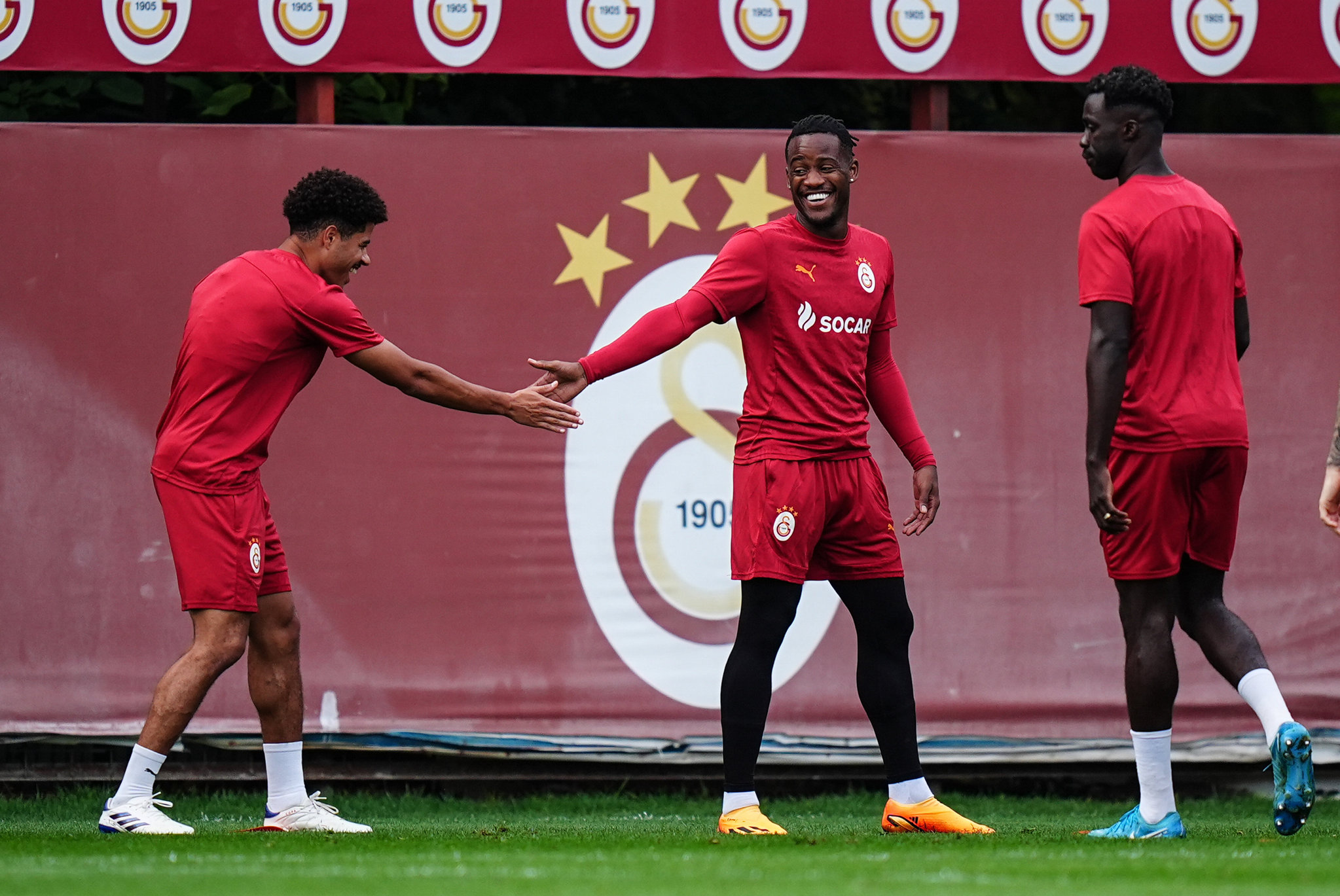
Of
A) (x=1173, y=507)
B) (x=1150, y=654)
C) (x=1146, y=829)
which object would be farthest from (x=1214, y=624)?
(x=1146, y=829)

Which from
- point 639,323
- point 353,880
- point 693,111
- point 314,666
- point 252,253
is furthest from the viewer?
point 693,111

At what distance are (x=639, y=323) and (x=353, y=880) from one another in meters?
1.88

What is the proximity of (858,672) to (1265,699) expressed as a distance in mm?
1212

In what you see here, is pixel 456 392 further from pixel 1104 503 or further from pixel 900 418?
pixel 1104 503

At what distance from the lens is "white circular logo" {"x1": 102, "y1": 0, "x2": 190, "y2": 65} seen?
6621 mm

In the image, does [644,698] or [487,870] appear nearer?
[487,870]

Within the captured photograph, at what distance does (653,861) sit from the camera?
4238 millimetres

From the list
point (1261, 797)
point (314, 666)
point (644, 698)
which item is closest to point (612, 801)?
point (644, 698)

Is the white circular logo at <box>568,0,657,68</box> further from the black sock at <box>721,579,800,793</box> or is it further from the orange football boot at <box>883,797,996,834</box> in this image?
the orange football boot at <box>883,797,996,834</box>

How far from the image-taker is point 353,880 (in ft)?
12.6

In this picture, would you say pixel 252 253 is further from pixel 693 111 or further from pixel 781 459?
pixel 693 111

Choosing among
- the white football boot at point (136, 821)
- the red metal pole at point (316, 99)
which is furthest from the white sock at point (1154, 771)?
the red metal pole at point (316, 99)

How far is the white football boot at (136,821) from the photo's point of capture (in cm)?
499

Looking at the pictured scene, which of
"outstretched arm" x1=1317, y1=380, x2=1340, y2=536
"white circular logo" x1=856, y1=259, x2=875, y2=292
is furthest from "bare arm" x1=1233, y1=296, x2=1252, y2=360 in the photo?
"white circular logo" x1=856, y1=259, x2=875, y2=292
